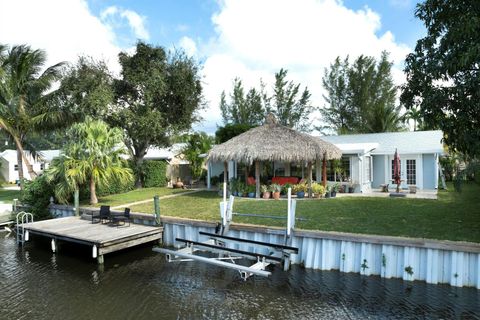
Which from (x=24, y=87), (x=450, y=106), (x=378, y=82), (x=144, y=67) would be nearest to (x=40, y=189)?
(x=24, y=87)

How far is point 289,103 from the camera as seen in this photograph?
3969 cm

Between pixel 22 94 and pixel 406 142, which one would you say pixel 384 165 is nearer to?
pixel 406 142

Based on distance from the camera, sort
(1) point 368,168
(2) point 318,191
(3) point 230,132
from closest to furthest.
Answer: (2) point 318,191 < (1) point 368,168 < (3) point 230,132

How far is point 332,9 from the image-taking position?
13883mm

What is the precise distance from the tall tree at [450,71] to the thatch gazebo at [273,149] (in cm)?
792

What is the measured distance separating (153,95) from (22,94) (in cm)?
777

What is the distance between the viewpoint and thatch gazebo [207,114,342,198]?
1616 cm

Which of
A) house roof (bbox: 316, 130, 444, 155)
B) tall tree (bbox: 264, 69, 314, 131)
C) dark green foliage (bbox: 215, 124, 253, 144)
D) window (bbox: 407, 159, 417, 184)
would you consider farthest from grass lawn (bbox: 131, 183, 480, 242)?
tall tree (bbox: 264, 69, 314, 131)

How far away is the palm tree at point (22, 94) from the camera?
18.9 metres

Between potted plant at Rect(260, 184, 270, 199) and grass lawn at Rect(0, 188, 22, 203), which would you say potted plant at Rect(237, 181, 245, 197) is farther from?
grass lawn at Rect(0, 188, 22, 203)

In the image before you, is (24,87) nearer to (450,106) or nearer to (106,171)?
(106,171)

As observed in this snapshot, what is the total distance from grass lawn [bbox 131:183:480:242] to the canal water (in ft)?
6.44

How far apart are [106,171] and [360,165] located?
13682 millimetres

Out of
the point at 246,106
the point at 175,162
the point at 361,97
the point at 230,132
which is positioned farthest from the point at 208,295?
the point at 246,106
